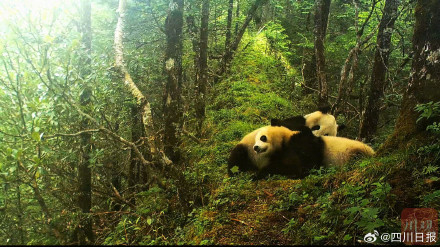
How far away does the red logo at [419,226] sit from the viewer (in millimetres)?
2564

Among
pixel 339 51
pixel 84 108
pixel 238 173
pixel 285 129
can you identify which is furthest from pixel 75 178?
pixel 339 51

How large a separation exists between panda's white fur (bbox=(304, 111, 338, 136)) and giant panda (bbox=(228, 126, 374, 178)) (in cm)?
106

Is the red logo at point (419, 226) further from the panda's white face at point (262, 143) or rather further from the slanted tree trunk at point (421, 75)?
the panda's white face at point (262, 143)

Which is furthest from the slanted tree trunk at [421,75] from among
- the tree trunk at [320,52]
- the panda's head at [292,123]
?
the tree trunk at [320,52]

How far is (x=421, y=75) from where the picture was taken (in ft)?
12.0

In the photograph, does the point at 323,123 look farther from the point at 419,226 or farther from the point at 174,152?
the point at 419,226

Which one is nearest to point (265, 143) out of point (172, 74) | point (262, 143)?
point (262, 143)

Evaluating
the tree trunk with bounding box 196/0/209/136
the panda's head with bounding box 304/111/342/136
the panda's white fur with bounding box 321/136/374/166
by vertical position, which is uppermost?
the tree trunk with bounding box 196/0/209/136

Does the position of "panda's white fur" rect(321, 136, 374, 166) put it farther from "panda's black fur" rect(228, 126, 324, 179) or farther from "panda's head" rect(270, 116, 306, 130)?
"panda's head" rect(270, 116, 306, 130)

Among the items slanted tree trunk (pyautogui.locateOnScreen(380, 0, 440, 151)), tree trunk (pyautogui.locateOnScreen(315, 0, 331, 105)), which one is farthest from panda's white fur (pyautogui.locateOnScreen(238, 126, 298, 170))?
tree trunk (pyautogui.locateOnScreen(315, 0, 331, 105))

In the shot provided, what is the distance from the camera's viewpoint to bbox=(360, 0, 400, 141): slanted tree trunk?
660 centimetres

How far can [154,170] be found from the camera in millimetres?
4922

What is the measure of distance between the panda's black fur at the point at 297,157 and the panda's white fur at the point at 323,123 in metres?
1.17

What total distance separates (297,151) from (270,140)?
1.48ft
